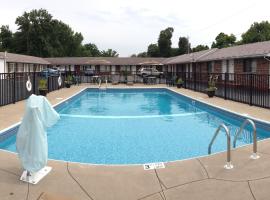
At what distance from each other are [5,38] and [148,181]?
68263 millimetres

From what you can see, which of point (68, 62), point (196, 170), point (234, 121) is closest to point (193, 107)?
point (234, 121)

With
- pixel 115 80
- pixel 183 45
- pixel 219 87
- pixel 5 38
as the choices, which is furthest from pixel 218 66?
pixel 5 38

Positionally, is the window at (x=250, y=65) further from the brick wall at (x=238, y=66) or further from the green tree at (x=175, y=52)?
the green tree at (x=175, y=52)

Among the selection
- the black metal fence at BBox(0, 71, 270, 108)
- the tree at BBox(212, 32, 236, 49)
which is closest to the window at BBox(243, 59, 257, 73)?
the black metal fence at BBox(0, 71, 270, 108)

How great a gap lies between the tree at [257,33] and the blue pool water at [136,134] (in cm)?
3937

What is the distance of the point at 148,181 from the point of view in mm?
5176

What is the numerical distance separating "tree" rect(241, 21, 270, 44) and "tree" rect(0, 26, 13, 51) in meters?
43.8

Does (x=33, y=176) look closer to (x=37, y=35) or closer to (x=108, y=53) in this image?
(x=37, y=35)

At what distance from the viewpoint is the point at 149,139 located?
32.4 ft

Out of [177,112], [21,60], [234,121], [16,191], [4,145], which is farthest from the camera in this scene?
[21,60]

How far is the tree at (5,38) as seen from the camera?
6656 centimetres

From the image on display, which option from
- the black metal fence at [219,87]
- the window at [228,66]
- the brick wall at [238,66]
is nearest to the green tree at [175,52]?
the black metal fence at [219,87]

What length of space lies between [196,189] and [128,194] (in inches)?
39.0

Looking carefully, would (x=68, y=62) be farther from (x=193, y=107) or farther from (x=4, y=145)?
(x=4, y=145)
